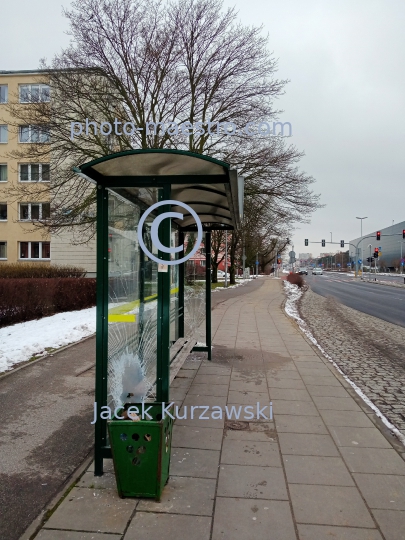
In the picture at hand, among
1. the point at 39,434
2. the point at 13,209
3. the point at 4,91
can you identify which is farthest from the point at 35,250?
the point at 39,434

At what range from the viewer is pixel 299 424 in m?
4.70

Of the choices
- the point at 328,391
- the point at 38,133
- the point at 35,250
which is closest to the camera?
the point at 328,391

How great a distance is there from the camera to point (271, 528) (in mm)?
2818

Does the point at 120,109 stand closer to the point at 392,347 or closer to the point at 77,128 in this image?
the point at 77,128

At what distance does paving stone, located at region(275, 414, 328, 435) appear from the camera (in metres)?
4.53

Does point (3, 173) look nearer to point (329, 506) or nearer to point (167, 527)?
point (167, 527)

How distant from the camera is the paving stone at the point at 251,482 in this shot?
323 cm

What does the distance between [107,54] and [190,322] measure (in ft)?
39.4

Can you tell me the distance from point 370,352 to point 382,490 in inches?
247

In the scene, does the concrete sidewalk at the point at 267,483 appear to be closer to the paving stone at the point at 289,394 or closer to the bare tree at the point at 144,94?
the paving stone at the point at 289,394

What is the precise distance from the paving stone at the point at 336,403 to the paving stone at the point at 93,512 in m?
2.87

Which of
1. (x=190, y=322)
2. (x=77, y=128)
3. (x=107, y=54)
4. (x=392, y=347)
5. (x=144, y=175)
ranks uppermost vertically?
(x=107, y=54)

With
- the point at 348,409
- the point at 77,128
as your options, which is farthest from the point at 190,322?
the point at 77,128

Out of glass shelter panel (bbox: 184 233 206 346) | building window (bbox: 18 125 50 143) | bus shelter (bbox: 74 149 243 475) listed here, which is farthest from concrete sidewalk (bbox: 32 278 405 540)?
building window (bbox: 18 125 50 143)
